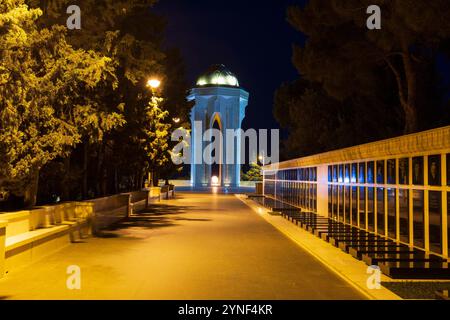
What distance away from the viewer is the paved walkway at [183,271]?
873 cm

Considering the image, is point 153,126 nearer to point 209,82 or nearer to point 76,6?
point 76,6

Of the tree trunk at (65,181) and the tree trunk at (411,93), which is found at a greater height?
the tree trunk at (411,93)

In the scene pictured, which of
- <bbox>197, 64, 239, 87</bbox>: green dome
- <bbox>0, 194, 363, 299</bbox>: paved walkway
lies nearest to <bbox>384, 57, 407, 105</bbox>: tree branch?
<bbox>0, 194, 363, 299</bbox>: paved walkway

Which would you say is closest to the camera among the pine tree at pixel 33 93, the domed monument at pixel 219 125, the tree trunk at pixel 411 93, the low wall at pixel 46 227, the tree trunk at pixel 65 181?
the low wall at pixel 46 227

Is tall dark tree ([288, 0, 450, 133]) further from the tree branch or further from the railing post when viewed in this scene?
the railing post

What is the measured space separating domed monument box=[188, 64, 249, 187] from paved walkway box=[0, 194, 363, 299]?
68.9 metres

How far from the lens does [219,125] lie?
88125mm

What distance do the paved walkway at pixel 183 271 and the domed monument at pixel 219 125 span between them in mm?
68862

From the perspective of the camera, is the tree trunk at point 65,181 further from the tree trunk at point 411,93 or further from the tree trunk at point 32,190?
the tree trunk at point 411,93

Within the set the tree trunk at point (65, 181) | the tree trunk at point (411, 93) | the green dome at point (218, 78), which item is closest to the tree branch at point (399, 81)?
the tree trunk at point (411, 93)

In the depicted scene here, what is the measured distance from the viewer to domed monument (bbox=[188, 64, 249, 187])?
283ft

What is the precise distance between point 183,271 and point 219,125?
7773 cm

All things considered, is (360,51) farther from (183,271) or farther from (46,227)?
(183,271)

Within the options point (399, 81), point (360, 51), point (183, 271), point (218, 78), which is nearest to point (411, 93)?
point (399, 81)
